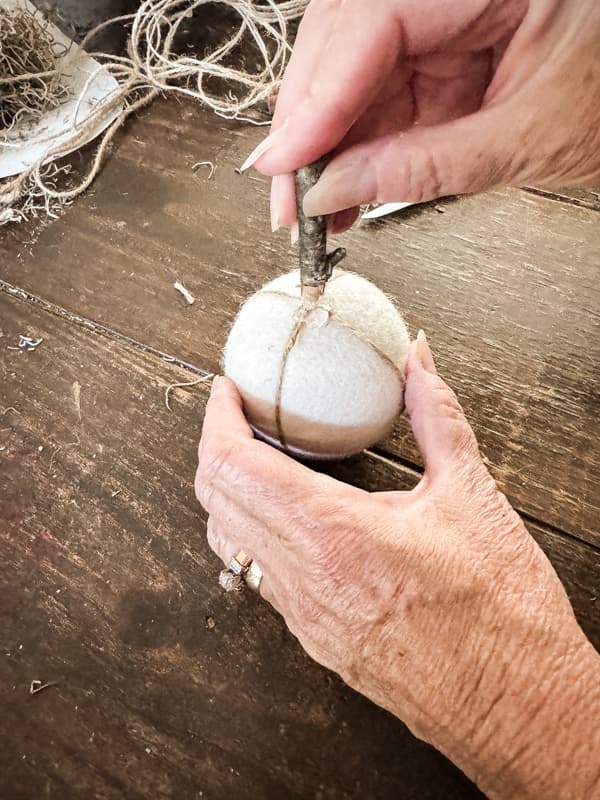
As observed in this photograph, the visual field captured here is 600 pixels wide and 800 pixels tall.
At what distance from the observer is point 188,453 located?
74 centimetres

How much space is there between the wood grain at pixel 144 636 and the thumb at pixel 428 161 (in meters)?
0.30

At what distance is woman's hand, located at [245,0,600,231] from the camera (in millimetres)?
523

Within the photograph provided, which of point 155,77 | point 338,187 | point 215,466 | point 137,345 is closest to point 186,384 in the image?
point 137,345

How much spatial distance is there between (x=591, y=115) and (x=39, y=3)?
977 mm

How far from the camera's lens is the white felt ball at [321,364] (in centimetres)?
58

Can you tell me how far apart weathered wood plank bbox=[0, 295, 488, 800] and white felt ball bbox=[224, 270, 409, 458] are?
127 millimetres

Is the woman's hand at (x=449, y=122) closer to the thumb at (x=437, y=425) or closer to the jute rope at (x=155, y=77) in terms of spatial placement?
the thumb at (x=437, y=425)

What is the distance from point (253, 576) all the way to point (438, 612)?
194 mm

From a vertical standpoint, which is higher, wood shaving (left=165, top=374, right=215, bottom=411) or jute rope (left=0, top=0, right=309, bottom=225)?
jute rope (left=0, top=0, right=309, bottom=225)

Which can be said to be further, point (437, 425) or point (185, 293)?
point (185, 293)

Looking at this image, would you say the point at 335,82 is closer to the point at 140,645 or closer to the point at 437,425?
the point at 437,425

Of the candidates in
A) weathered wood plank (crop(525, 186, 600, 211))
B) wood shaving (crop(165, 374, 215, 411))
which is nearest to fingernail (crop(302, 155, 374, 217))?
wood shaving (crop(165, 374, 215, 411))

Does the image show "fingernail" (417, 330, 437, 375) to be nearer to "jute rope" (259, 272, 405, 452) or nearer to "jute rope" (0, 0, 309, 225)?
"jute rope" (259, 272, 405, 452)

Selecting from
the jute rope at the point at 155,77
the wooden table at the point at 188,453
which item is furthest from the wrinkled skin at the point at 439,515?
the jute rope at the point at 155,77
